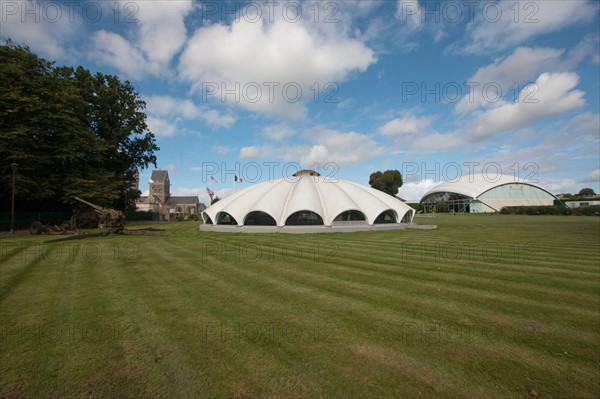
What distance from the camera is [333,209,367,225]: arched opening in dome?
92.2 feet

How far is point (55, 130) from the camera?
31859 millimetres

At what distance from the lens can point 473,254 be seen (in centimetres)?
1290

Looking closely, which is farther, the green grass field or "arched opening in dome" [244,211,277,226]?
"arched opening in dome" [244,211,277,226]

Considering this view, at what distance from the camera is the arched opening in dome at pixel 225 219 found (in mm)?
30678

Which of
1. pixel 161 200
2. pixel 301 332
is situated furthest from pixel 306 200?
pixel 161 200

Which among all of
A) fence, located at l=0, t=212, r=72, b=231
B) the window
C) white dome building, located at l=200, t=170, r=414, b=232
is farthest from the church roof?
the window

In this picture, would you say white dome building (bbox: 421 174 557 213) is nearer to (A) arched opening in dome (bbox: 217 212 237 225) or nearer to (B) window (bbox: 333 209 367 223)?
(B) window (bbox: 333 209 367 223)

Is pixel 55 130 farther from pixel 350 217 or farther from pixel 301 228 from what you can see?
pixel 350 217

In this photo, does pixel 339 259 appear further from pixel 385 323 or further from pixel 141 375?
pixel 141 375

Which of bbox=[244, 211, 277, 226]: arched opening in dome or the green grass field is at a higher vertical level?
bbox=[244, 211, 277, 226]: arched opening in dome

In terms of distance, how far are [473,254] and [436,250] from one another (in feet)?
5.50

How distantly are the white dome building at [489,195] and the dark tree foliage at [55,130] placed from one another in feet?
295

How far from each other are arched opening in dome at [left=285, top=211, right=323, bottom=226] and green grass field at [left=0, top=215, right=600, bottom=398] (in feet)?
58.2

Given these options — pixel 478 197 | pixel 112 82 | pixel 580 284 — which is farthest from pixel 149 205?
pixel 580 284
